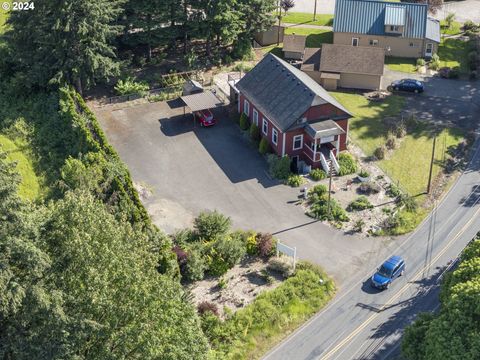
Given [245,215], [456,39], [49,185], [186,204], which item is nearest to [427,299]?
[245,215]

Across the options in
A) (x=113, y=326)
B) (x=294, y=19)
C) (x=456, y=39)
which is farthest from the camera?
(x=294, y=19)

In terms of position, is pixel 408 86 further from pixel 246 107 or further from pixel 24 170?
pixel 24 170

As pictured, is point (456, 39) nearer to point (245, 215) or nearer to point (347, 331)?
point (245, 215)

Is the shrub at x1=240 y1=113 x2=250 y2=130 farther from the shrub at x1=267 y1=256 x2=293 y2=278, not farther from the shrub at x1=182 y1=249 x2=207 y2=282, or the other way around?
the shrub at x1=182 y1=249 x2=207 y2=282

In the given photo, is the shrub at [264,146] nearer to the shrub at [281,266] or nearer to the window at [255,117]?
the window at [255,117]

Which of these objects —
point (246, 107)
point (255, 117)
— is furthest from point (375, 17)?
point (255, 117)
